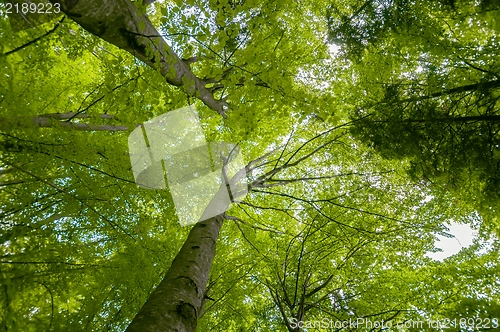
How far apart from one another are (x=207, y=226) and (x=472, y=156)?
3.03 meters

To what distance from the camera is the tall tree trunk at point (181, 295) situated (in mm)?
1640

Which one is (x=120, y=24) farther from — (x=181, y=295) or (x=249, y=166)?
(x=249, y=166)

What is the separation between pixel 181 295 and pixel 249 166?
145 inches

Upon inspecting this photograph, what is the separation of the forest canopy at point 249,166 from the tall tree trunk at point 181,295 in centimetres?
2

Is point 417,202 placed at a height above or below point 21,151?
above

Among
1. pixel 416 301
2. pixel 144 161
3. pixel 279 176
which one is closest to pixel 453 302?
pixel 416 301

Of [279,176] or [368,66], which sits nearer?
Answer: [368,66]

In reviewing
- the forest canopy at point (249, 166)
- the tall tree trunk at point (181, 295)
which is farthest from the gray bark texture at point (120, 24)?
the tall tree trunk at point (181, 295)

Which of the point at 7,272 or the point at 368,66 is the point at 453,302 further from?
the point at 7,272

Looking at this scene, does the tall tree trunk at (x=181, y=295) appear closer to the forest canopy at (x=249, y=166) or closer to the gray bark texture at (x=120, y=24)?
the forest canopy at (x=249, y=166)

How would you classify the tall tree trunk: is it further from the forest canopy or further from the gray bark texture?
the gray bark texture

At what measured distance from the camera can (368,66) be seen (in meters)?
3.92

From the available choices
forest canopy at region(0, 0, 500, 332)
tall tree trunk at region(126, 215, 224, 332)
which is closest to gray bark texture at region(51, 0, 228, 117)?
forest canopy at region(0, 0, 500, 332)

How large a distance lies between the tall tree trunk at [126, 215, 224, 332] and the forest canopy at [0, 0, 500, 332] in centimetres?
2
